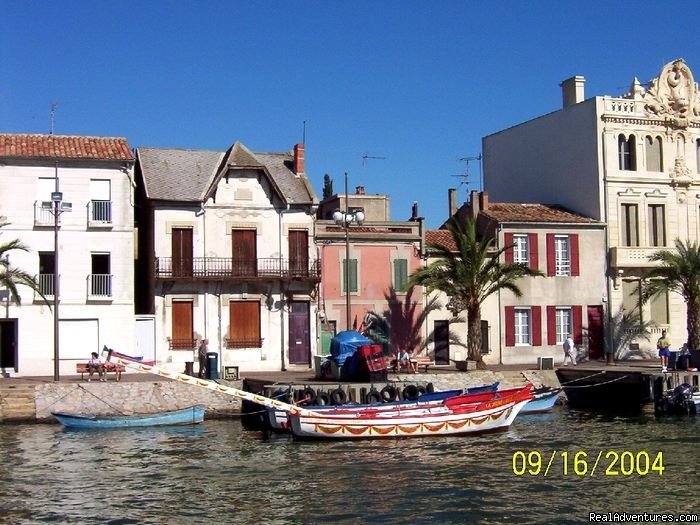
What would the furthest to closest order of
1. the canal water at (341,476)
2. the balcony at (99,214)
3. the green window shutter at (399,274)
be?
the green window shutter at (399,274) < the balcony at (99,214) < the canal water at (341,476)

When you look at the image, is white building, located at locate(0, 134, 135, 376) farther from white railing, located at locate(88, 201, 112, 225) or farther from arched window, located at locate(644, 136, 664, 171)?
arched window, located at locate(644, 136, 664, 171)

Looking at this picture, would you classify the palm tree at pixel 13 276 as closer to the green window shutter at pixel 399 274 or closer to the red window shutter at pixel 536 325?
the green window shutter at pixel 399 274

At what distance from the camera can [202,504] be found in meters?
23.9

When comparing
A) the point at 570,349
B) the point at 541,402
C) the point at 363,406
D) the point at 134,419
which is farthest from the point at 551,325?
the point at 134,419

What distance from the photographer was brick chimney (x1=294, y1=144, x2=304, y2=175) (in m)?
49.8

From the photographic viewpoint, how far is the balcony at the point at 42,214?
44250 millimetres

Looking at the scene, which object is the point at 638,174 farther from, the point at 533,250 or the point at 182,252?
the point at 182,252

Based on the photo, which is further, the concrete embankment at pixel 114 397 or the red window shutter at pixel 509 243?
the red window shutter at pixel 509 243

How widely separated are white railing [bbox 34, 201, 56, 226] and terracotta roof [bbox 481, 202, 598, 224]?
21.3m

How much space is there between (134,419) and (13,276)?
976 cm

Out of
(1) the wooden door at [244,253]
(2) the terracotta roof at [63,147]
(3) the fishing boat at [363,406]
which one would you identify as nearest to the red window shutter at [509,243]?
(1) the wooden door at [244,253]

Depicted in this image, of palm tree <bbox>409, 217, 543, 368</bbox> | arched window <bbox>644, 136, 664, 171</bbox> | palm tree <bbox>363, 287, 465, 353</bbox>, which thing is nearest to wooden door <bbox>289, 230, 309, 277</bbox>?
palm tree <bbox>363, 287, 465, 353</bbox>

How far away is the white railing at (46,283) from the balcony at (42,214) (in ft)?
7.44

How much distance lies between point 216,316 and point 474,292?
1203 centimetres
